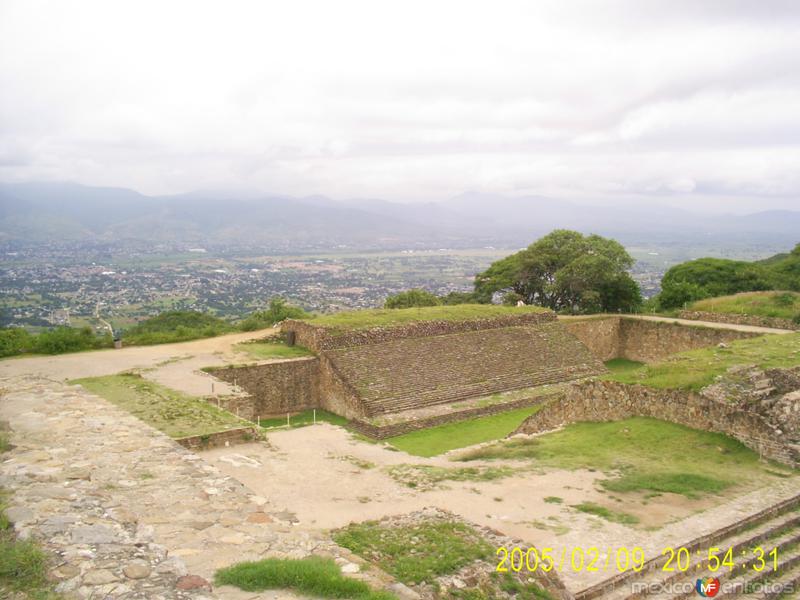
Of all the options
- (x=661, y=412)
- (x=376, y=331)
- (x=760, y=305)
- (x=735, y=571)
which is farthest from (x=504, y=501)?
(x=760, y=305)

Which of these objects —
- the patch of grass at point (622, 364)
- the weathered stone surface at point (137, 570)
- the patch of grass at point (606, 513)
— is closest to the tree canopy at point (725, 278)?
the patch of grass at point (622, 364)

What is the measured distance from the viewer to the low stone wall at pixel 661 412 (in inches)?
386

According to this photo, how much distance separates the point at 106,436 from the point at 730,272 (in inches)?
1491

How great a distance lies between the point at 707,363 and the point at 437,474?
7489mm

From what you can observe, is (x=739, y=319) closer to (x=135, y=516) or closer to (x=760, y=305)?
(x=760, y=305)

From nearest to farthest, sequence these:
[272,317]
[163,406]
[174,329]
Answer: [163,406], [272,317], [174,329]

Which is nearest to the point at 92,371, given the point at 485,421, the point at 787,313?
the point at 485,421

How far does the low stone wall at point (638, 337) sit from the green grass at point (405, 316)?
9.01 ft

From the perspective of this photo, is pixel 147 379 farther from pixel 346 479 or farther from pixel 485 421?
pixel 485 421

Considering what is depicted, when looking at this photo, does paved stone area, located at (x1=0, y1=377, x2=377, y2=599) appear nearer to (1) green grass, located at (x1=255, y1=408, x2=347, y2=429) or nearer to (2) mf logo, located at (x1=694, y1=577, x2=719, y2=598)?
(2) mf logo, located at (x1=694, y1=577, x2=719, y2=598)

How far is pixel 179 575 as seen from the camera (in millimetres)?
4551

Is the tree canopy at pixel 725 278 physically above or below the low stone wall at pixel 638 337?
above

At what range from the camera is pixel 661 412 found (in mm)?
11648

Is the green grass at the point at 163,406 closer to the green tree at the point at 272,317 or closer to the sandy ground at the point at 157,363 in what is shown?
the sandy ground at the point at 157,363
